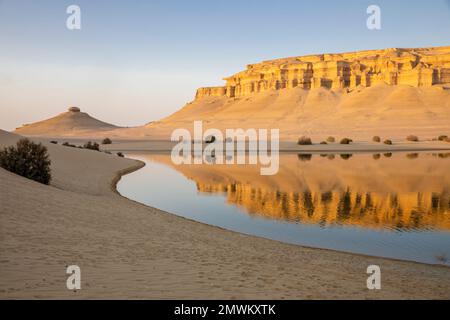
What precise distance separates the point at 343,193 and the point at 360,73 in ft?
388

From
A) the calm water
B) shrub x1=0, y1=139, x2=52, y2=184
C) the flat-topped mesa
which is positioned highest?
the flat-topped mesa

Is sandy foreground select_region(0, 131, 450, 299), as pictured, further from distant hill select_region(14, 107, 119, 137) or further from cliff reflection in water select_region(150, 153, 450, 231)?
distant hill select_region(14, 107, 119, 137)

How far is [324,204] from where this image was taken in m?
17.8

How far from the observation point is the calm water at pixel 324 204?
11992 millimetres

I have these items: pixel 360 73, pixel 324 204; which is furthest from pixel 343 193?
pixel 360 73

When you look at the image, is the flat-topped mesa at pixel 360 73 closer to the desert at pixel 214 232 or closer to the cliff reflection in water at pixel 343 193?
the cliff reflection in water at pixel 343 193

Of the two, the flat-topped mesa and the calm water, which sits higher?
the flat-topped mesa

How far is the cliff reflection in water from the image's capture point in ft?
49.2

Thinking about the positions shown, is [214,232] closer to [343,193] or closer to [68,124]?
[343,193]

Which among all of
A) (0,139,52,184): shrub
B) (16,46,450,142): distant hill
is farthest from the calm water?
(16,46,450,142): distant hill

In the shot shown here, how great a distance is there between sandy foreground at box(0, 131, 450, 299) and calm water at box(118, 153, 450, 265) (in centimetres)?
179

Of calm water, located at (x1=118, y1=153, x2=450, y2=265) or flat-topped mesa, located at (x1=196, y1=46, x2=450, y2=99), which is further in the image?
flat-topped mesa, located at (x1=196, y1=46, x2=450, y2=99)

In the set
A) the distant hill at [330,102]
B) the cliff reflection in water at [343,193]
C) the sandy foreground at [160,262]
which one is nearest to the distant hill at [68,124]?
the distant hill at [330,102]

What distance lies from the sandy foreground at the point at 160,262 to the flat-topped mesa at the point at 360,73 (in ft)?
399
